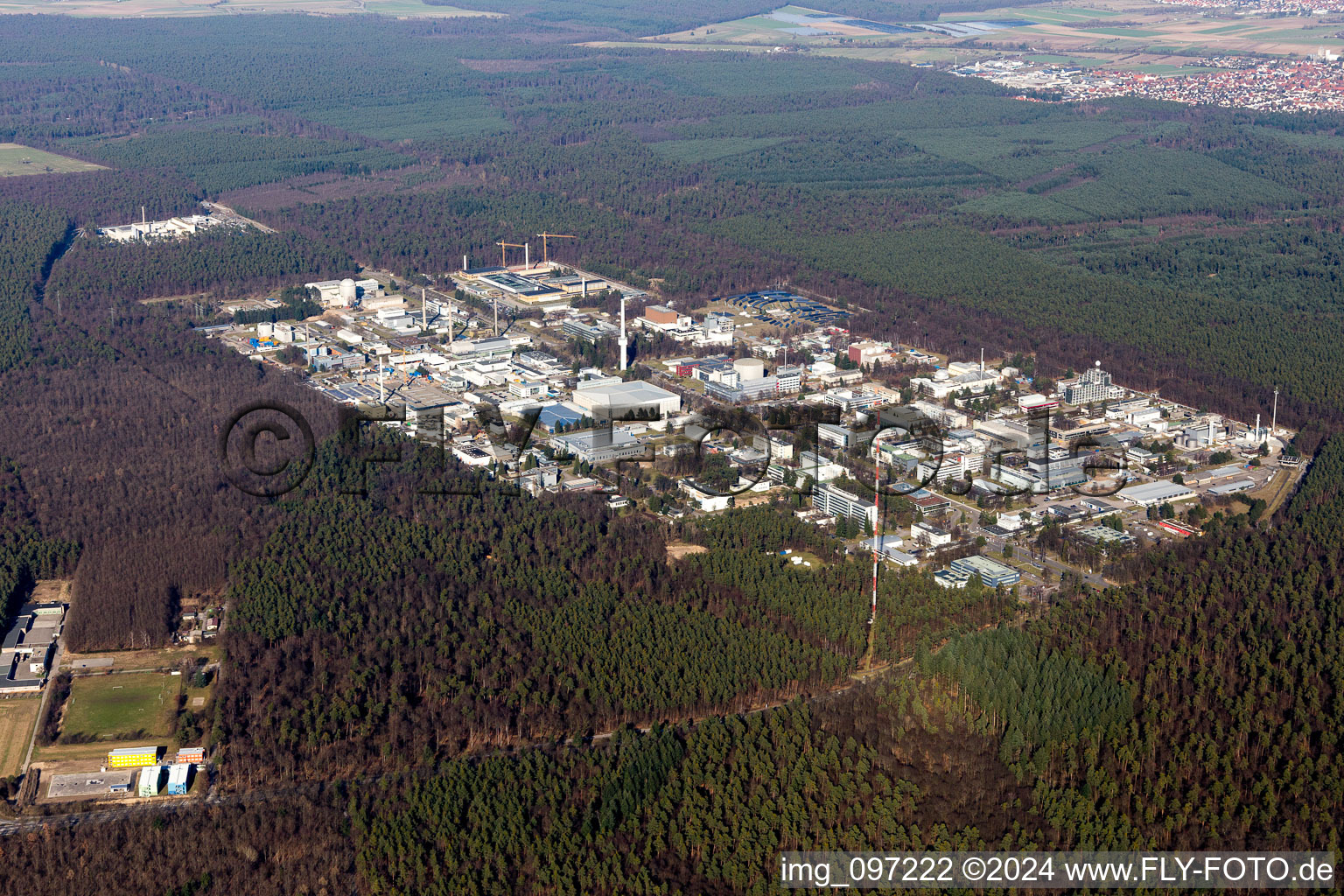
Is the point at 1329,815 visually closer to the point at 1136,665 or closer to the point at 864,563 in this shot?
the point at 1136,665

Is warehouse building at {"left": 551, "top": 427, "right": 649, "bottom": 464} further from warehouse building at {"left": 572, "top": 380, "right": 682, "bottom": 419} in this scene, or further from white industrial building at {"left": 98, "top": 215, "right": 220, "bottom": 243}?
white industrial building at {"left": 98, "top": 215, "right": 220, "bottom": 243}

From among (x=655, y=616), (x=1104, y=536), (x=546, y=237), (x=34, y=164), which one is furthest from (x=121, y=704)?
(x=34, y=164)

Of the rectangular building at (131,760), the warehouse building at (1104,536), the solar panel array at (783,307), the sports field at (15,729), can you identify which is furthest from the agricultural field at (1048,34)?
the rectangular building at (131,760)

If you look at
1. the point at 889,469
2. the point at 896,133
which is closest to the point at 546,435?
the point at 889,469

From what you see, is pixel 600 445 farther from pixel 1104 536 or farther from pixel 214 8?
pixel 214 8

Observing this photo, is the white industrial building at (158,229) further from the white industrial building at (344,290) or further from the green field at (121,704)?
the green field at (121,704)

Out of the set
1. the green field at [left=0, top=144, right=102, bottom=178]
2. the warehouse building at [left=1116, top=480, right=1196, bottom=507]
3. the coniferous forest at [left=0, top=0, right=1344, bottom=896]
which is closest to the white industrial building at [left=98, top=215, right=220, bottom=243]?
the coniferous forest at [left=0, top=0, right=1344, bottom=896]
